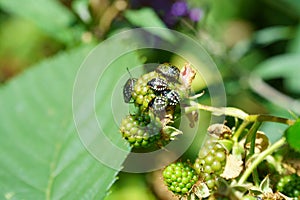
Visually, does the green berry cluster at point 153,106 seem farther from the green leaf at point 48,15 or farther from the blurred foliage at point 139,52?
the green leaf at point 48,15

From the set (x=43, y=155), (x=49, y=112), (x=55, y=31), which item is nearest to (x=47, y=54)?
(x=55, y=31)

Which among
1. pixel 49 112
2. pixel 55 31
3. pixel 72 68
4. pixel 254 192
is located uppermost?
pixel 55 31

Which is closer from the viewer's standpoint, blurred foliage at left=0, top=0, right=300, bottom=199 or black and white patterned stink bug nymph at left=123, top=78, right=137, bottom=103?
black and white patterned stink bug nymph at left=123, top=78, right=137, bottom=103

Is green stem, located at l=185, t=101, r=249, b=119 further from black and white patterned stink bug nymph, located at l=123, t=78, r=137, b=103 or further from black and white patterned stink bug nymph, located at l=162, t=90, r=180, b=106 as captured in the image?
black and white patterned stink bug nymph, located at l=123, t=78, r=137, b=103

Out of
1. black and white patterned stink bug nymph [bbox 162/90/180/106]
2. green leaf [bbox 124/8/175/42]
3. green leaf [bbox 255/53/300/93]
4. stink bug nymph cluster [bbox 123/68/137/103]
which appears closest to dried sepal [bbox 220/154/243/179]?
black and white patterned stink bug nymph [bbox 162/90/180/106]

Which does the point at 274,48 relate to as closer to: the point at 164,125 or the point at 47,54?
the point at 47,54

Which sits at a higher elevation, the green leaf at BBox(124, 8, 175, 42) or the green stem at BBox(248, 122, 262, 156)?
the green leaf at BBox(124, 8, 175, 42)

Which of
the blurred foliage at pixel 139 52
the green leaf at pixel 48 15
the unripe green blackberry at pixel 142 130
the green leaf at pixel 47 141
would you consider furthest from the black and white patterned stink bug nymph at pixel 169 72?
the green leaf at pixel 48 15
